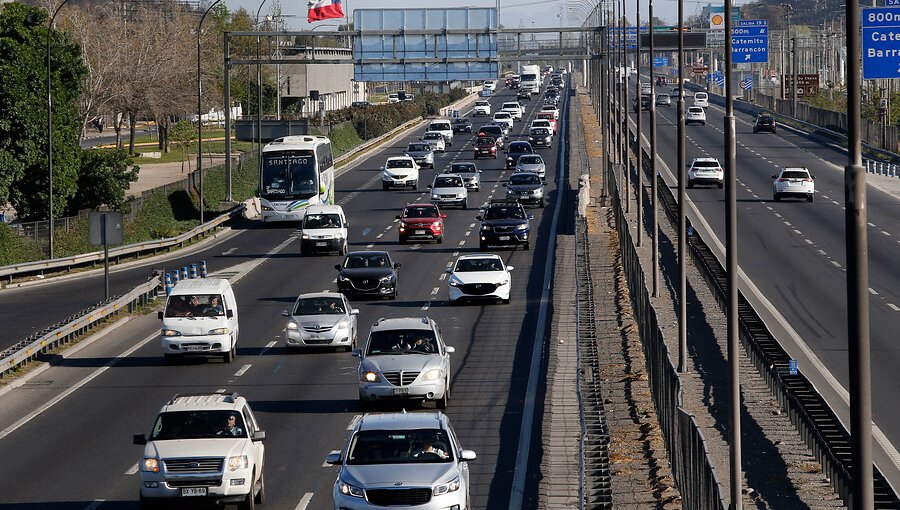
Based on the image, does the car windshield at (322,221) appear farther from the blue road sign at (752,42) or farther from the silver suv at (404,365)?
the blue road sign at (752,42)

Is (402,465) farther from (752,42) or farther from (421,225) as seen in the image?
(752,42)

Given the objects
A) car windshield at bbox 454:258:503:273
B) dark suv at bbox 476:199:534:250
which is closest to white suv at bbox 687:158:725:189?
dark suv at bbox 476:199:534:250

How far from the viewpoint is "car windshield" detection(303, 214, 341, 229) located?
178 ft

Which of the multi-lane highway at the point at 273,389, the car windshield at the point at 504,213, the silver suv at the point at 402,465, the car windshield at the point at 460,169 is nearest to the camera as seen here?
the silver suv at the point at 402,465

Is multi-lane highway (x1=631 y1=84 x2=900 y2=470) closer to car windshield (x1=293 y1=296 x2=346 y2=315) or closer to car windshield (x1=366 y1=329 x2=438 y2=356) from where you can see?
car windshield (x1=366 y1=329 x2=438 y2=356)

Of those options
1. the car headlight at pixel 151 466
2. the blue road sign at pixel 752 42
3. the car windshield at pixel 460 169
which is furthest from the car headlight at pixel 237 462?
the blue road sign at pixel 752 42

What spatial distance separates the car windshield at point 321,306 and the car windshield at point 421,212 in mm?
23222

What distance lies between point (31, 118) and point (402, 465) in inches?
1830

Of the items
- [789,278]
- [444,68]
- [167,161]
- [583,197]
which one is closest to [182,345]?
[789,278]

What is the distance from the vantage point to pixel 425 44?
3238 inches

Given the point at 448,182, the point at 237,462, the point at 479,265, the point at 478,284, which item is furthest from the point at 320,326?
the point at 448,182

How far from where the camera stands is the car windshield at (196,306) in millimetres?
32531

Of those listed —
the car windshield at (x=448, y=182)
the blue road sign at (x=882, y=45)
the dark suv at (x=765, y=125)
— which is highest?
the blue road sign at (x=882, y=45)

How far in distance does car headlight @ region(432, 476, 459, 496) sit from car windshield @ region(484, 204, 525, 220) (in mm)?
36951
